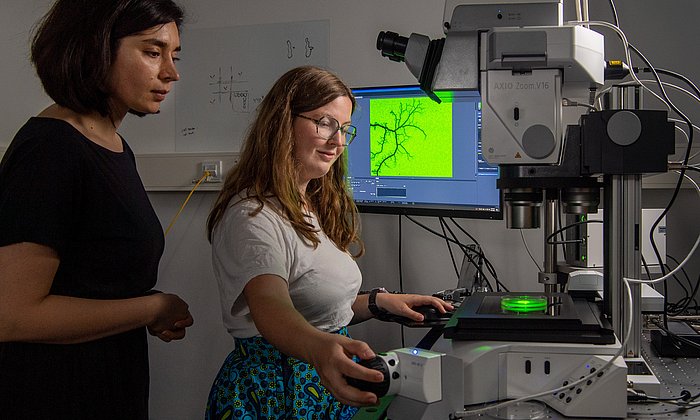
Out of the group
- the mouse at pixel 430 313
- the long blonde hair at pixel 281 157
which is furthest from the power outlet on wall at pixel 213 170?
the mouse at pixel 430 313

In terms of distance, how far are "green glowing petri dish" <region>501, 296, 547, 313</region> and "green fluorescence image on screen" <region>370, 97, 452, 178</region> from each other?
95 cm

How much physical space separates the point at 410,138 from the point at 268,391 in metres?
0.96

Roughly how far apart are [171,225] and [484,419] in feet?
6.66

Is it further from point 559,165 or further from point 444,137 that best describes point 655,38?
point 559,165

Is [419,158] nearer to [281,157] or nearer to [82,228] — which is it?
[281,157]

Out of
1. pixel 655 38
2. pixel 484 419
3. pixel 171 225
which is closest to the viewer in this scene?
pixel 484 419

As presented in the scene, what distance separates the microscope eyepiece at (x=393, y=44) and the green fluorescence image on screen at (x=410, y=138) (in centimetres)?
80

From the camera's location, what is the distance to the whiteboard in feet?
8.38

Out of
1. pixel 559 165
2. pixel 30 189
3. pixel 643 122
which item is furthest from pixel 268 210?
pixel 643 122

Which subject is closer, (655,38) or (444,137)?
(444,137)

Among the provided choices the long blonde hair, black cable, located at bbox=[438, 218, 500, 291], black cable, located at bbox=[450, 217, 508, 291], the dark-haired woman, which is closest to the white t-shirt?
the long blonde hair

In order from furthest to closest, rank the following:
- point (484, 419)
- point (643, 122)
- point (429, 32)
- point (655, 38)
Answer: point (429, 32) < point (655, 38) < point (643, 122) < point (484, 419)

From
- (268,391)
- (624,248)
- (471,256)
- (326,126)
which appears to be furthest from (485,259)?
(624,248)

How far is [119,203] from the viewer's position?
1.30 meters
